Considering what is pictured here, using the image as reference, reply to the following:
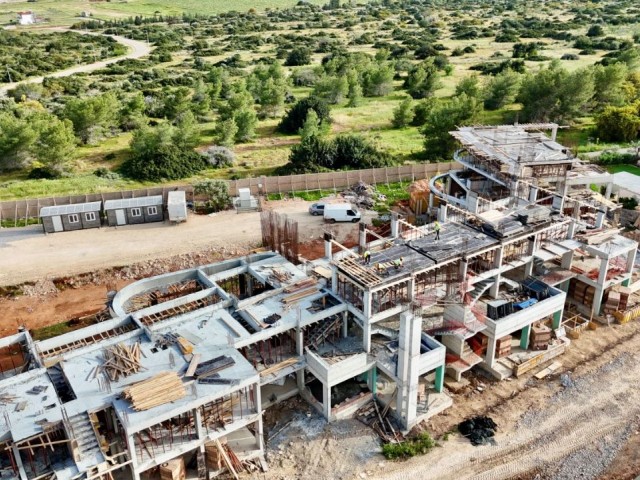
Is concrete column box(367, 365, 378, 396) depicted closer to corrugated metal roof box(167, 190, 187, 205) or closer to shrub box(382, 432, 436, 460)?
shrub box(382, 432, 436, 460)

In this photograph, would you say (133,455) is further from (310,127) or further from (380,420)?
(310,127)

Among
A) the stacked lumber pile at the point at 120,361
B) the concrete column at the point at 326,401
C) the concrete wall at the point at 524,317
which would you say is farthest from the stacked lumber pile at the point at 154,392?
the concrete wall at the point at 524,317

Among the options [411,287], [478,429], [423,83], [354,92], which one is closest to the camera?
[478,429]

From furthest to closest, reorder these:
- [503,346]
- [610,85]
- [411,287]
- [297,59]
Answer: [297,59]
[610,85]
[503,346]
[411,287]

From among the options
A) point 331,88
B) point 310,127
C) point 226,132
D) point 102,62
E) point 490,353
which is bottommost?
point 490,353

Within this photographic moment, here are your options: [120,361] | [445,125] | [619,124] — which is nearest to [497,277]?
[120,361]

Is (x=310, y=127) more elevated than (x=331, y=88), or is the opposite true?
(x=331, y=88)

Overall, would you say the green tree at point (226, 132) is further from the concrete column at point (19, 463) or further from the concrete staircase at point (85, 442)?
the concrete column at point (19, 463)
